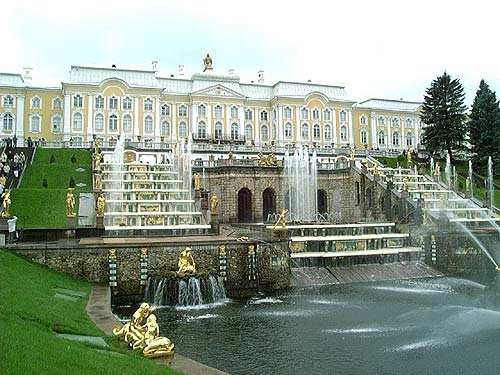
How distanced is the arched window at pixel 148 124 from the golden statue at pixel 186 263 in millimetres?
56743

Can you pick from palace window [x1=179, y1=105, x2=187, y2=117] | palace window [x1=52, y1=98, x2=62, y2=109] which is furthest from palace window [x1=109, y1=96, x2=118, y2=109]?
palace window [x1=179, y1=105, x2=187, y2=117]

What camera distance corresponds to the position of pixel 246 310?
21.2m

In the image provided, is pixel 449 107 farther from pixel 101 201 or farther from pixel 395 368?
pixel 395 368

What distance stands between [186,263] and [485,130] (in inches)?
2176

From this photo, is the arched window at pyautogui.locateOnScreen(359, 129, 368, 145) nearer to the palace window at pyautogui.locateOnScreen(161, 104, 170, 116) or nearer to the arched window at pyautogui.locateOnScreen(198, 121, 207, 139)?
the arched window at pyautogui.locateOnScreen(198, 121, 207, 139)

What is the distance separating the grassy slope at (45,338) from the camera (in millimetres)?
8289

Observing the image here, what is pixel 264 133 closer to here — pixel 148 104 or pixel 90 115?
pixel 148 104

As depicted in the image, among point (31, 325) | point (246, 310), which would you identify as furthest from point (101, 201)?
point (31, 325)

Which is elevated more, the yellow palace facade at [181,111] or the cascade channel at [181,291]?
the yellow palace facade at [181,111]

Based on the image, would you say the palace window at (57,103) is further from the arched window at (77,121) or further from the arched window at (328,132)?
the arched window at (328,132)

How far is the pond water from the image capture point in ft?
45.4

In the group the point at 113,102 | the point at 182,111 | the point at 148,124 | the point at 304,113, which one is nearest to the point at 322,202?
the point at 304,113

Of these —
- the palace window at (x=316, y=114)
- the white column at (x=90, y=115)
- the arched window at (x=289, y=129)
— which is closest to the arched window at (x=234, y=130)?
the arched window at (x=289, y=129)

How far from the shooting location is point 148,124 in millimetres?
77875
